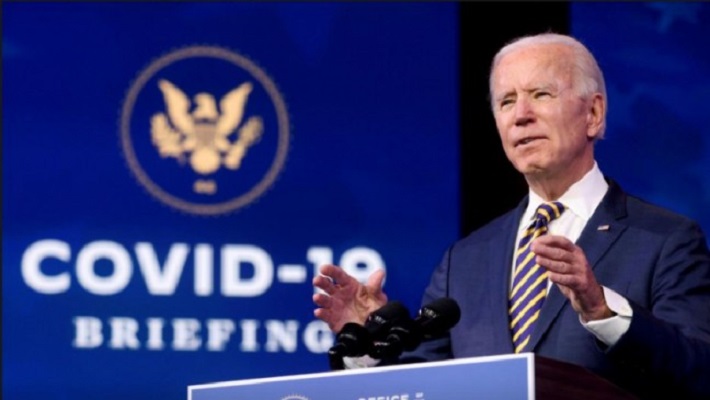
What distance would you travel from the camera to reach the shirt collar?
347 centimetres

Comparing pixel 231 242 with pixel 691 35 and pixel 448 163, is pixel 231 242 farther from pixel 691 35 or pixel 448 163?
pixel 691 35

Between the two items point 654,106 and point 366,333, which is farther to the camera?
point 654,106

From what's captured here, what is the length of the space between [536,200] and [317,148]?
6.89 ft

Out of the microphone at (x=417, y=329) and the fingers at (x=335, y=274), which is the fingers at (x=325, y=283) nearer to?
the fingers at (x=335, y=274)

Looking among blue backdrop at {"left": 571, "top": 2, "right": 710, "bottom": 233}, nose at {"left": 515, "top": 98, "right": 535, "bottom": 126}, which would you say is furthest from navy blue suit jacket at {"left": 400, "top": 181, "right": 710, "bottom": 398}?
blue backdrop at {"left": 571, "top": 2, "right": 710, "bottom": 233}

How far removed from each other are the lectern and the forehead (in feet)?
3.08

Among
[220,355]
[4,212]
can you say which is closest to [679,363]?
[220,355]

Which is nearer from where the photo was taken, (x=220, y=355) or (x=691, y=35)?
(x=220, y=355)

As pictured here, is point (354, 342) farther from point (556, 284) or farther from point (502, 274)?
point (502, 274)

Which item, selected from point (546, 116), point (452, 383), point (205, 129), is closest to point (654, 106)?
point (205, 129)

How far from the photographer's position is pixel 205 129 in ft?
18.4

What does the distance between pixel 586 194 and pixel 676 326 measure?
1.64 feet

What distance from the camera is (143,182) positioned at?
5.50 meters

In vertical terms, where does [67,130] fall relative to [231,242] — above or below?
above
